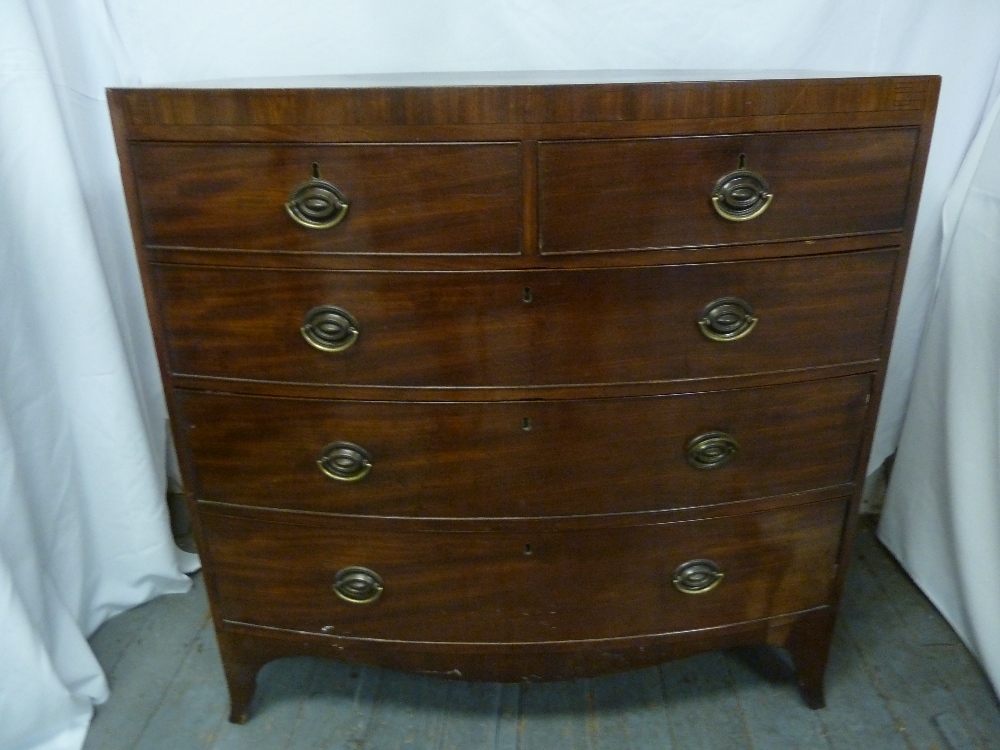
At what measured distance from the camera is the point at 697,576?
3.98 ft

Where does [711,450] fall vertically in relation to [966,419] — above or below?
above

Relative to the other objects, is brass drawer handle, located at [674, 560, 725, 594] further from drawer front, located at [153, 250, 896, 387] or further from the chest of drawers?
drawer front, located at [153, 250, 896, 387]

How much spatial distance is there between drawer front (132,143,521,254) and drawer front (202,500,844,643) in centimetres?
45

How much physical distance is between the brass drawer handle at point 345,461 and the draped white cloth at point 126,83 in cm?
62

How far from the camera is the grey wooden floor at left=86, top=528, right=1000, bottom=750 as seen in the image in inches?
53.6

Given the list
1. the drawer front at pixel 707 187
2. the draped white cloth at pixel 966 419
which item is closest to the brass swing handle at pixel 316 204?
the drawer front at pixel 707 187

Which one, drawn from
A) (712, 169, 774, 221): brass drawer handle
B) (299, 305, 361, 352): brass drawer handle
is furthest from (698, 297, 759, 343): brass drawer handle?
(299, 305, 361, 352): brass drawer handle

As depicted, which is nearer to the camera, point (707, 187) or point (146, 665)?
point (707, 187)

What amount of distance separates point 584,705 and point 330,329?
87 centimetres

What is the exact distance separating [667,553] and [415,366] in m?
0.50

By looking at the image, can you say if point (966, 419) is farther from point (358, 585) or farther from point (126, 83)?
point (126, 83)

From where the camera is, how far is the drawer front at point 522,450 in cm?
109

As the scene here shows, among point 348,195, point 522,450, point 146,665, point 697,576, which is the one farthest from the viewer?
point 146,665

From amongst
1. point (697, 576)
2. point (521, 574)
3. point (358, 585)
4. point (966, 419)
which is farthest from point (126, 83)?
point (966, 419)
